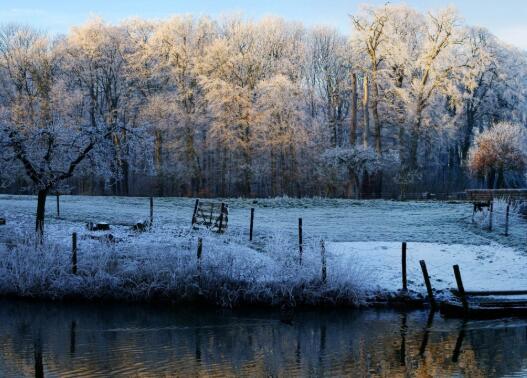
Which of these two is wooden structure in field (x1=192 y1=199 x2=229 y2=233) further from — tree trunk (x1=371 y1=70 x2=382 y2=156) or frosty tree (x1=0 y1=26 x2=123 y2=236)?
tree trunk (x1=371 y1=70 x2=382 y2=156)

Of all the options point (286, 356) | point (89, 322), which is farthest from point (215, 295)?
point (286, 356)

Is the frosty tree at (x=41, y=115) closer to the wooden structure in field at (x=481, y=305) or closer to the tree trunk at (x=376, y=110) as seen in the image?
the wooden structure in field at (x=481, y=305)

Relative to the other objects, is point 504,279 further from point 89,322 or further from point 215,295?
point 89,322

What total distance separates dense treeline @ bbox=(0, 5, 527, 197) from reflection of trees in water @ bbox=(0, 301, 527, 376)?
29.9 metres

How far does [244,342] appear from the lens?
16703 mm

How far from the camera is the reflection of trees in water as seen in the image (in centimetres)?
1445

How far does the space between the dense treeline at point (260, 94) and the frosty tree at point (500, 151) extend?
2.85m

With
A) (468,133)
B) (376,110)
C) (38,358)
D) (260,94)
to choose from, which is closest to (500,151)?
(468,133)

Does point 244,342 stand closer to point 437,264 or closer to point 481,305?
point 481,305

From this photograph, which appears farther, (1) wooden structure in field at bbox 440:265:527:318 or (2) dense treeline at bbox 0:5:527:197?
(2) dense treeline at bbox 0:5:527:197

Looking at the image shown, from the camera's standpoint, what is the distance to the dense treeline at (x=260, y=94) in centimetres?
5022

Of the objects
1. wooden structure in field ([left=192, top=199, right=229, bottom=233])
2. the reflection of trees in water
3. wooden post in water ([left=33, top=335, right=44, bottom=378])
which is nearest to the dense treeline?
wooden structure in field ([left=192, top=199, right=229, bottom=233])

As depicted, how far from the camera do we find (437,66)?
165 feet

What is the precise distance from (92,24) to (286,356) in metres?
42.8
